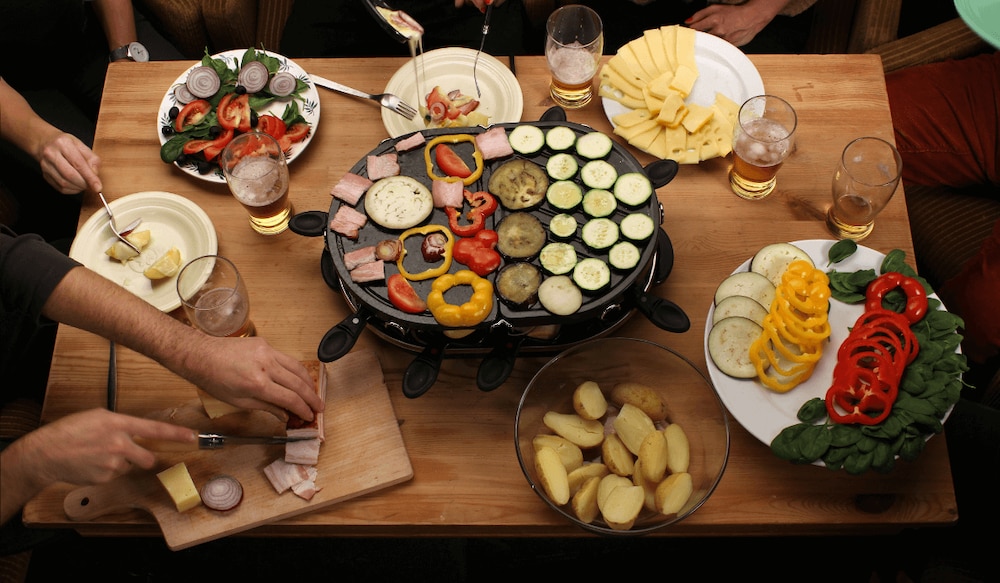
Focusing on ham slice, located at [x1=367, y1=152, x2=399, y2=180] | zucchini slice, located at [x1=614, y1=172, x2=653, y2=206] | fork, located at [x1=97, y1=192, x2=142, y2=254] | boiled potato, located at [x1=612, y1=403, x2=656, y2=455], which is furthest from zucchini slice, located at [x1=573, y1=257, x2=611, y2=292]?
fork, located at [x1=97, y1=192, x2=142, y2=254]

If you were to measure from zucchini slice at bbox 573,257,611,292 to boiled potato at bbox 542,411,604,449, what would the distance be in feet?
1.12

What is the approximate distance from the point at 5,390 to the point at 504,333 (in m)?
1.80

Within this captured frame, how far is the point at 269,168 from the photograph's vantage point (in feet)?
7.57

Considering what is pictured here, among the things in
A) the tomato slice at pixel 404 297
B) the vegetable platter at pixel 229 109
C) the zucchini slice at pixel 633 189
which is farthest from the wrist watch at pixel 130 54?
the zucchini slice at pixel 633 189

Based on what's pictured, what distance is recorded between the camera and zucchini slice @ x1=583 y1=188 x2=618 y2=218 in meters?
2.14

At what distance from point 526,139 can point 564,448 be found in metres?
0.91

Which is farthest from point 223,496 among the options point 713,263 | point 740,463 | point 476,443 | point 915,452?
point 915,452

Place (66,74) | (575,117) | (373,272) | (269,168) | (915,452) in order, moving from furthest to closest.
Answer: (66,74), (575,117), (269,168), (373,272), (915,452)

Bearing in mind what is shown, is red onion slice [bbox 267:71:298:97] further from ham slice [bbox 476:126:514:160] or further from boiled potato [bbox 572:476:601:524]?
boiled potato [bbox 572:476:601:524]

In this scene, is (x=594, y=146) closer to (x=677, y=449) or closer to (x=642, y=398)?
(x=642, y=398)

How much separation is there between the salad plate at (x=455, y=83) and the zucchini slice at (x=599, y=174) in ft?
1.43

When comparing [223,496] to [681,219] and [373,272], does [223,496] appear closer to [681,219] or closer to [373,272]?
[373,272]

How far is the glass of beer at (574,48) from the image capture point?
8.12ft

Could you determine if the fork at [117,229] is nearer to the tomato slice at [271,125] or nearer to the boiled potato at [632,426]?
the tomato slice at [271,125]
